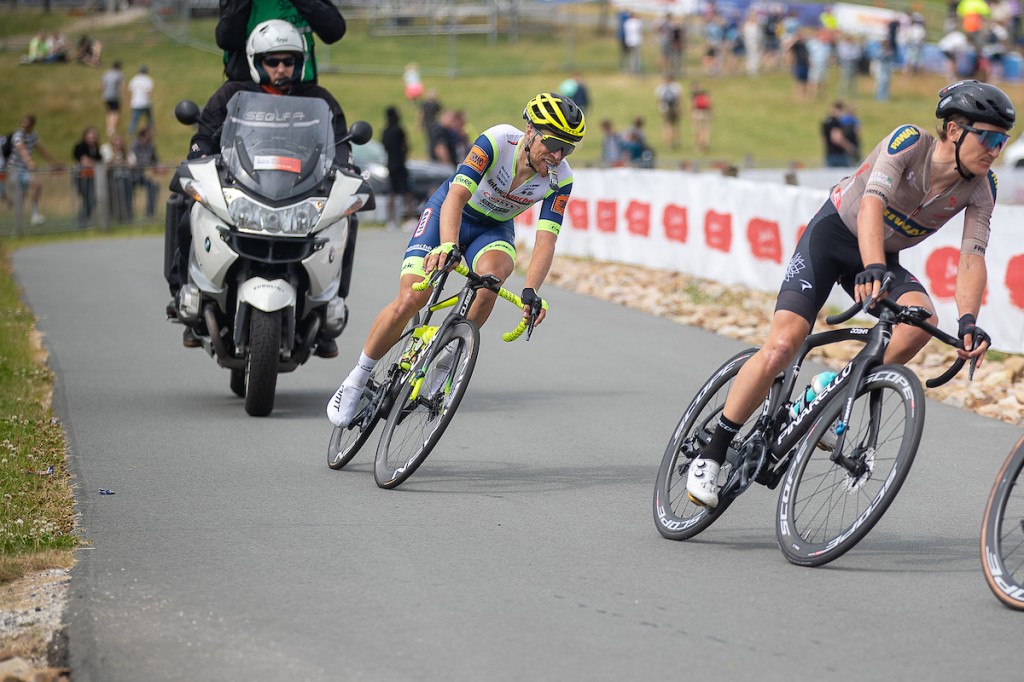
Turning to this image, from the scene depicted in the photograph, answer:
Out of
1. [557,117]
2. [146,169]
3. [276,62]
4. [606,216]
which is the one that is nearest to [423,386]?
[557,117]

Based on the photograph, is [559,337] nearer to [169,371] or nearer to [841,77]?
[169,371]

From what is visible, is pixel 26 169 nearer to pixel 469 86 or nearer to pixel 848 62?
pixel 469 86

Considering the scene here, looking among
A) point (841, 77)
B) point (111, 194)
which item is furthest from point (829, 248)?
point (841, 77)

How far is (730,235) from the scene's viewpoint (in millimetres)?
17516

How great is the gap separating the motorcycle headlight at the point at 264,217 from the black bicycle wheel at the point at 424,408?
211 cm

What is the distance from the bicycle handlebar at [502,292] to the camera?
7.26 m

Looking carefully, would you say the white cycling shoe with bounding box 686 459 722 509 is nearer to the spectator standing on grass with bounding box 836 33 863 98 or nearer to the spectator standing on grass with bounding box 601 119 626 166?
the spectator standing on grass with bounding box 601 119 626 166

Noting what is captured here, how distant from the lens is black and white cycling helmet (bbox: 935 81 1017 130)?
597 centimetres

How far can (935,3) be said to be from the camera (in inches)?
2240

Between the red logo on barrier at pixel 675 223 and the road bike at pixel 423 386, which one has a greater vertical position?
the road bike at pixel 423 386

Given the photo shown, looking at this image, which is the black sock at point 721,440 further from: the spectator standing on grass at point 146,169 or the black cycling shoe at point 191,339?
the spectator standing on grass at point 146,169

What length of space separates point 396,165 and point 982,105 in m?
22.3

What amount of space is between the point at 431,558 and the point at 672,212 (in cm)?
1347

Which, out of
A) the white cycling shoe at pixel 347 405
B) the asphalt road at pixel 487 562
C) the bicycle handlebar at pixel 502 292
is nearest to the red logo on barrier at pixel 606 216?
the asphalt road at pixel 487 562
